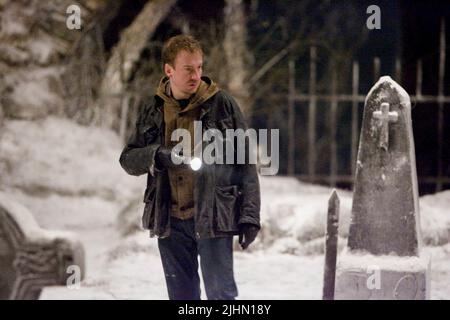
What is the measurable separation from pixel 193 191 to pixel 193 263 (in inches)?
13.2

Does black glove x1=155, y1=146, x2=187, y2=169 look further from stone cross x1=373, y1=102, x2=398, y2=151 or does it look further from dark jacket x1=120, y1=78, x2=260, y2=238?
stone cross x1=373, y1=102, x2=398, y2=151

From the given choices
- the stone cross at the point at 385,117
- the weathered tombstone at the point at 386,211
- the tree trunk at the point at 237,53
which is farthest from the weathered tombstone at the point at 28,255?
the tree trunk at the point at 237,53

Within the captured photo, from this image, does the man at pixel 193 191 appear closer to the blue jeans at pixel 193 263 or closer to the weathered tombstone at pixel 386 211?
the blue jeans at pixel 193 263

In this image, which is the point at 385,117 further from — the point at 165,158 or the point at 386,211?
the point at 165,158

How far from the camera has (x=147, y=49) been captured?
8750 millimetres

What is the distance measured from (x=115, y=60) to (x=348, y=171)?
334cm

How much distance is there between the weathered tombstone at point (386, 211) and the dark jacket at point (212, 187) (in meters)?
0.93

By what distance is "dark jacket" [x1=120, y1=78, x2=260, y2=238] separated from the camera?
137 inches

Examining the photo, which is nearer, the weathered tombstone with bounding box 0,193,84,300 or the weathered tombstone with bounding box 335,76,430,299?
the weathered tombstone with bounding box 335,76,430,299

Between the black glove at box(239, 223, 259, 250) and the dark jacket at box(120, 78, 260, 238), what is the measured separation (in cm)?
2

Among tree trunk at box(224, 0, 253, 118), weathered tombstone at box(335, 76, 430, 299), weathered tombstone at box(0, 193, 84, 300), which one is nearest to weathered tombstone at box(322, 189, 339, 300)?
weathered tombstone at box(335, 76, 430, 299)
